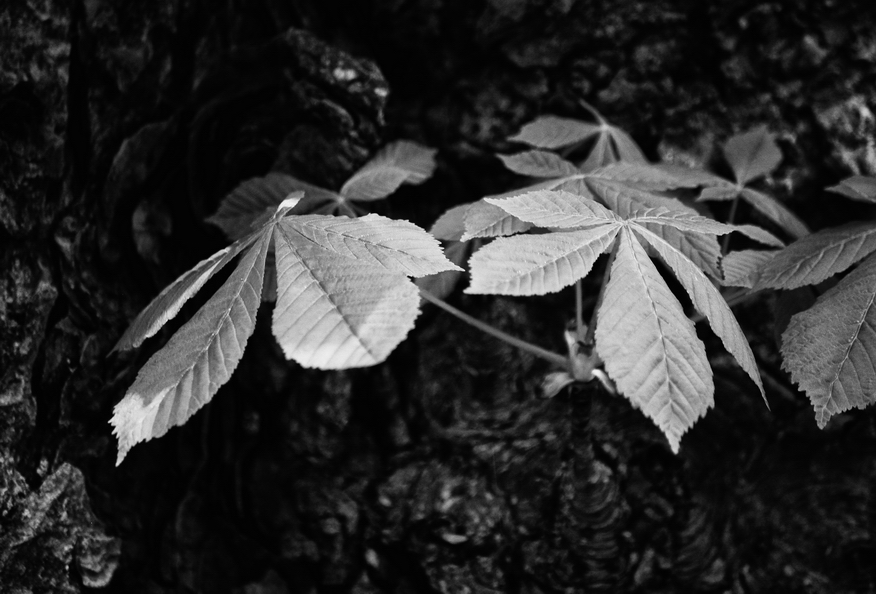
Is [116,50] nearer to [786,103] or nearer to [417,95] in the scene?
[417,95]

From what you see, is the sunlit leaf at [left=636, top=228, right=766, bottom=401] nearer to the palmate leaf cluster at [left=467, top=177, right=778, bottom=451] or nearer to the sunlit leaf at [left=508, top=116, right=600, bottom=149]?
the palmate leaf cluster at [left=467, top=177, right=778, bottom=451]

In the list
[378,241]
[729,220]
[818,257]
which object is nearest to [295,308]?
[378,241]

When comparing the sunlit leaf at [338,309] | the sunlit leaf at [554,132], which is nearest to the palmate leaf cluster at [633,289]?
the sunlit leaf at [338,309]

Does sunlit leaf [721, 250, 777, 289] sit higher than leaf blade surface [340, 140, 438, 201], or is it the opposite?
leaf blade surface [340, 140, 438, 201]

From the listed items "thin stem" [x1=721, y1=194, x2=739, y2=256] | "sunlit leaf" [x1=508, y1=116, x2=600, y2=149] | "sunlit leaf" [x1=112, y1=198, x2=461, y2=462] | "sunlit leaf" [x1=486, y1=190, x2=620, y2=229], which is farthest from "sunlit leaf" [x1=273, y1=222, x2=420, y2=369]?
"thin stem" [x1=721, y1=194, x2=739, y2=256]

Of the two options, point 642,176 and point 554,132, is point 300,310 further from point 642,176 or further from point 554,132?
point 554,132

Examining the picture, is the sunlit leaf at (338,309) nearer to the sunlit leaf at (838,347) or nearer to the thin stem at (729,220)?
the sunlit leaf at (838,347)
